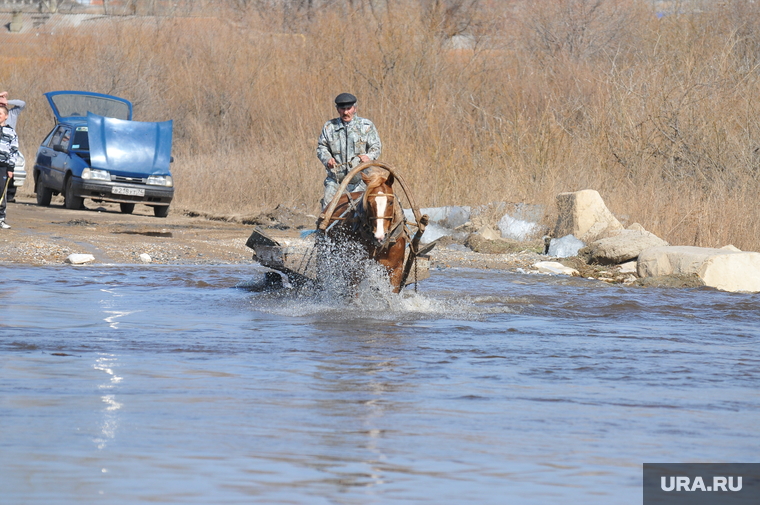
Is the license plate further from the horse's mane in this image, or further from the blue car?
the horse's mane

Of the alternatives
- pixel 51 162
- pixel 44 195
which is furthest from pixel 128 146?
pixel 44 195

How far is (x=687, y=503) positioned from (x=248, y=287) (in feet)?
26.5

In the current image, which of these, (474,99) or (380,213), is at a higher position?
(474,99)

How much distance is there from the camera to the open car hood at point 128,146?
69.9 ft

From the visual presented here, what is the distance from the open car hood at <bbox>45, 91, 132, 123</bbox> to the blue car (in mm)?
613

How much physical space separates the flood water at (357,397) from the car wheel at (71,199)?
1047 cm

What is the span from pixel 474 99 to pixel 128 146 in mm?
8413

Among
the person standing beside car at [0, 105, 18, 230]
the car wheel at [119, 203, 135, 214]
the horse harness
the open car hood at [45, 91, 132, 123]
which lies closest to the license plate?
the car wheel at [119, 203, 135, 214]

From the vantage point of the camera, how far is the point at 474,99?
84.9ft

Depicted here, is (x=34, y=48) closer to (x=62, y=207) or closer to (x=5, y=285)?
(x=62, y=207)

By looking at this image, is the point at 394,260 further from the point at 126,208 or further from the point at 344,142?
the point at 126,208

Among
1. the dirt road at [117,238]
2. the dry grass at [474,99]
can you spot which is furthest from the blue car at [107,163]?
the dry grass at [474,99]

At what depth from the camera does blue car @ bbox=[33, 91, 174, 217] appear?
69.2 feet

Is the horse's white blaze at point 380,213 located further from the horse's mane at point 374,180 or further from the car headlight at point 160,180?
the car headlight at point 160,180
